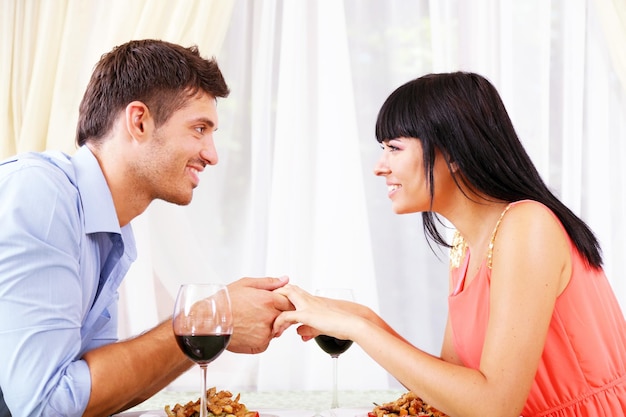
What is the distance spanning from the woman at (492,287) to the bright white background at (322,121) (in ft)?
4.81

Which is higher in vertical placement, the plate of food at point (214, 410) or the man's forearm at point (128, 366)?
the man's forearm at point (128, 366)

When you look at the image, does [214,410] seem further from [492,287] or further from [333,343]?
[492,287]

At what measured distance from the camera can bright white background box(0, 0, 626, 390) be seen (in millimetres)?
3342

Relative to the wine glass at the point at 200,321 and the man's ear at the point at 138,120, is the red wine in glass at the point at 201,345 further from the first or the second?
the man's ear at the point at 138,120

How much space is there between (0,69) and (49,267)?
2.26 m

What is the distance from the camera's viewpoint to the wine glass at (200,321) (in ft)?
4.31

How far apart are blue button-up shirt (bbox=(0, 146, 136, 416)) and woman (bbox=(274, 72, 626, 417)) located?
1.63 ft

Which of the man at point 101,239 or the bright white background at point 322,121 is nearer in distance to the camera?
the man at point 101,239

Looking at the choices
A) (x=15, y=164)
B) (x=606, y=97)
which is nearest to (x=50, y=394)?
(x=15, y=164)

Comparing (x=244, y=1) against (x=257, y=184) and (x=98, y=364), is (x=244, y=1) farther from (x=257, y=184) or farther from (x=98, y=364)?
(x=98, y=364)

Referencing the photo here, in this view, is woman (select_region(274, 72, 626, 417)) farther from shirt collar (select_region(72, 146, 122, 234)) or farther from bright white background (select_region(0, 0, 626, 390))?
bright white background (select_region(0, 0, 626, 390))

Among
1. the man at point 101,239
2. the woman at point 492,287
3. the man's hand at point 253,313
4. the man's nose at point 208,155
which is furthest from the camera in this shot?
the man's nose at point 208,155

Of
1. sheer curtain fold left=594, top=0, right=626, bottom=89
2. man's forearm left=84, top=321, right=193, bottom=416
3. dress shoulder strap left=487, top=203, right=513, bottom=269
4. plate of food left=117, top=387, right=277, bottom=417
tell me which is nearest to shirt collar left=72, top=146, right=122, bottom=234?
man's forearm left=84, top=321, right=193, bottom=416

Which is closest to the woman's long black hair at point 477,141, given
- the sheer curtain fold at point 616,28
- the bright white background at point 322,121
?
the bright white background at point 322,121
